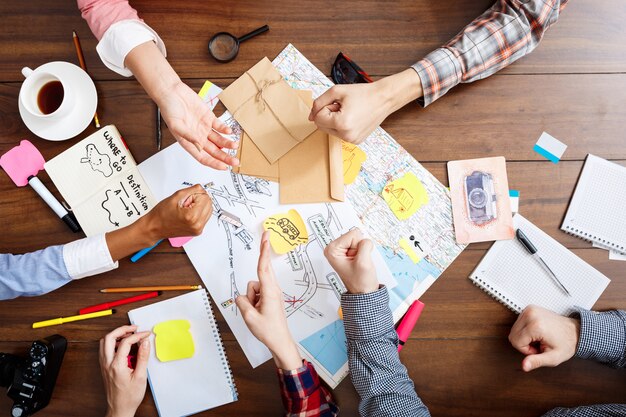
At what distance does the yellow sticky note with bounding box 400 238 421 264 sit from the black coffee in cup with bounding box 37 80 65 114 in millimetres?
866

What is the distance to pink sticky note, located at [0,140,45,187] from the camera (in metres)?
1.10

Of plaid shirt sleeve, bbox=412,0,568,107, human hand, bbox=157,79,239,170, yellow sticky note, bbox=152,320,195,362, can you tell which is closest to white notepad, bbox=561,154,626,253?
plaid shirt sleeve, bbox=412,0,568,107

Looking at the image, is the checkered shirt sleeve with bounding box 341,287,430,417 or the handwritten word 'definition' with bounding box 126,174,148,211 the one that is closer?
the checkered shirt sleeve with bounding box 341,287,430,417

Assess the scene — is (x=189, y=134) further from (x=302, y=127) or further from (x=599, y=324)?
(x=599, y=324)

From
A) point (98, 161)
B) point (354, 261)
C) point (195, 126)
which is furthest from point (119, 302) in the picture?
point (354, 261)

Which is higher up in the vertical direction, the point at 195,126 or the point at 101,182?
the point at 195,126

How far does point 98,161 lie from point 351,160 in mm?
606

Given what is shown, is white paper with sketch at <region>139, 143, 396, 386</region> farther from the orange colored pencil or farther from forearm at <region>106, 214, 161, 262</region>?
the orange colored pencil

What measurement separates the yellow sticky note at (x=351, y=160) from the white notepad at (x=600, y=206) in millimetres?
489

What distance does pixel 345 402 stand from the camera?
3.48 feet

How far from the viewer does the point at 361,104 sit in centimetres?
99

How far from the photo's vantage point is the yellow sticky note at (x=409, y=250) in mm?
1051

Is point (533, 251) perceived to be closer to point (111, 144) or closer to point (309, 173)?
point (309, 173)

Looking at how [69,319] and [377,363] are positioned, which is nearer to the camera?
[377,363]
